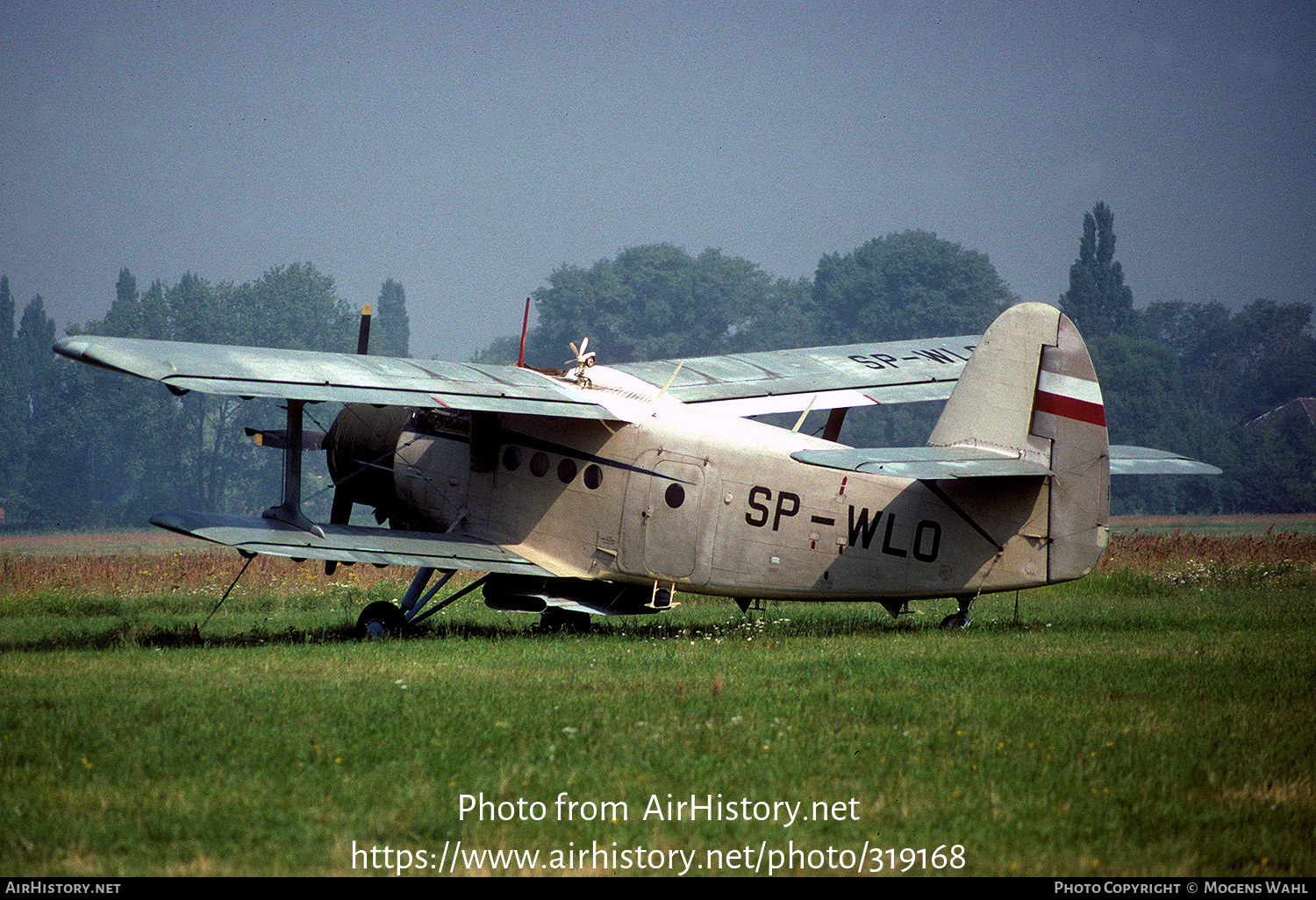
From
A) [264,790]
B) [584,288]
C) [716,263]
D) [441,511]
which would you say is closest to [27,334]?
[584,288]

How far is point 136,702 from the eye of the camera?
864 cm

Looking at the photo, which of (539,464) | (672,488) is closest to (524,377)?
(539,464)

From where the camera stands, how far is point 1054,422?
40.5ft

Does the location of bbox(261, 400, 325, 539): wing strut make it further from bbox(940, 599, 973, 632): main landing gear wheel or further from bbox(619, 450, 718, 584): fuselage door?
bbox(940, 599, 973, 632): main landing gear wheel

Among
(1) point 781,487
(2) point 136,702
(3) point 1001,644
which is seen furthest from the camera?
(1) point 781,487

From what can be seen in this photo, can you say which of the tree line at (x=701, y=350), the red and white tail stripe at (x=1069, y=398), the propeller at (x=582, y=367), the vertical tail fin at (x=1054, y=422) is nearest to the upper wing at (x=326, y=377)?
the propeller at (x=582, y=367)

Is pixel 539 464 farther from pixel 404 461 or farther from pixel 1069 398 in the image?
pixel 1069 398

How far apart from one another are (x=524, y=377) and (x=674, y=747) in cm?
742

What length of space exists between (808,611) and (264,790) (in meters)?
10.7

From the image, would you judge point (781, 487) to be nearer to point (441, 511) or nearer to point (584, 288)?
point (441, 511)

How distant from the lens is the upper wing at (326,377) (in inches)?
413

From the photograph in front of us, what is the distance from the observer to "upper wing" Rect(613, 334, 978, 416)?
15.8 metres

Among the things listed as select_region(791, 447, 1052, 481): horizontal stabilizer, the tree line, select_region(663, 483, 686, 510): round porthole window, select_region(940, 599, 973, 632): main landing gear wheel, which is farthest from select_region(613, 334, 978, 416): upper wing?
the tree line

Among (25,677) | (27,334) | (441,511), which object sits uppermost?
(27,334)
